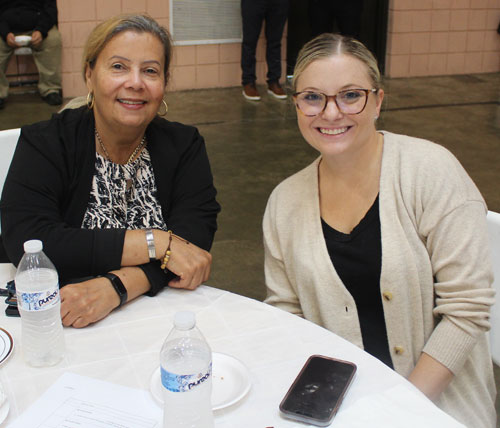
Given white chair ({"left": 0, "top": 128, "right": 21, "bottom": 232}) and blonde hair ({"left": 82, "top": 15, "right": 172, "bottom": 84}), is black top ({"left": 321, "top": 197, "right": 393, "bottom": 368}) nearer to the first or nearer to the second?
blonde hair ({"left": 82, "top": 15, "right": 172, "bottom": 84})

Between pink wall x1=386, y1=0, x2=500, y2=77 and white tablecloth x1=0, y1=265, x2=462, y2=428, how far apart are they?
5.84m

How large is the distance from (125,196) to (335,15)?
4.92 metres

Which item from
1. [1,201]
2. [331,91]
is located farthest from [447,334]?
[1,201]

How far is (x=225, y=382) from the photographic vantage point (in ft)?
3.93

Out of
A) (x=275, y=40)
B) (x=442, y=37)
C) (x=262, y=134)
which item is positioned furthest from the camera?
(x=442, y=37)

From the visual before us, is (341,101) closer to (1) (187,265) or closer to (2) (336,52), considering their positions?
(2) (336,52)

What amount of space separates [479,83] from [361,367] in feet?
20.1

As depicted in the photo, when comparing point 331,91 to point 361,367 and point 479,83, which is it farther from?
point 479,83

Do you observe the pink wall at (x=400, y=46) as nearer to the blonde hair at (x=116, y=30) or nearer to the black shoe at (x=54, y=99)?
the black shoe at (x=54, y=99)

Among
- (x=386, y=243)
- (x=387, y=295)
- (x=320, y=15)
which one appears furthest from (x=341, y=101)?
(x=320, y=15)

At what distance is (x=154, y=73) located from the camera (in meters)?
1.82

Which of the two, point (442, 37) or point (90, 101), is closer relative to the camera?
point (90, 101)

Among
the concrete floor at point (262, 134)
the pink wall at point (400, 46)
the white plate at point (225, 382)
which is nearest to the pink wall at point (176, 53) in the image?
the pink wall at point (400, 46)

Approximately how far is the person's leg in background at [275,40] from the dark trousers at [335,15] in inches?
15.8
